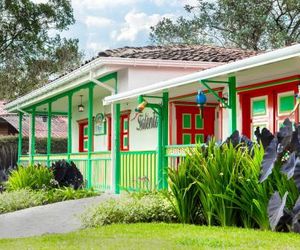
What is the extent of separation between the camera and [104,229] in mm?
9344

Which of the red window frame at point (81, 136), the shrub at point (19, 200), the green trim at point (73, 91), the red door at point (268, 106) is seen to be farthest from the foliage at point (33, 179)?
the red window frame at point (81, 136)

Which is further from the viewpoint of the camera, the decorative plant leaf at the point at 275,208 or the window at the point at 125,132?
the window at the point at 125,132

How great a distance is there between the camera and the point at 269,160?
336 inches

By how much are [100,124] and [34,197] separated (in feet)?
22.6

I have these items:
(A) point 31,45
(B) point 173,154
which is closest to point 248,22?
(A) point 31,45

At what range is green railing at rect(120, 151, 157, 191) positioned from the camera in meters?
14.4

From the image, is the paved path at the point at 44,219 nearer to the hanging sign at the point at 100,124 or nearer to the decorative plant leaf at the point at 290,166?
the decorative plant leaf at the point at 290,166

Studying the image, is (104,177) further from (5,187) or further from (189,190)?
(189,190)

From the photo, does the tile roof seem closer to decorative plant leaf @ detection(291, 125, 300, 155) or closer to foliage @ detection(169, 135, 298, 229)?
foliage @ detection(169, 135, 298, 229)

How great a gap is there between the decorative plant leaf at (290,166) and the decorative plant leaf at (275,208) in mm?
294

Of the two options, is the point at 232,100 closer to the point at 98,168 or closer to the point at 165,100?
the point at 165,100

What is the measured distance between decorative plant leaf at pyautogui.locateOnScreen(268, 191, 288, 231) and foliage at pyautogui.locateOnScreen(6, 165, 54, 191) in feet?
28.5

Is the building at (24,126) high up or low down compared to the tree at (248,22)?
down

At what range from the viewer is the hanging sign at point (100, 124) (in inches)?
811
